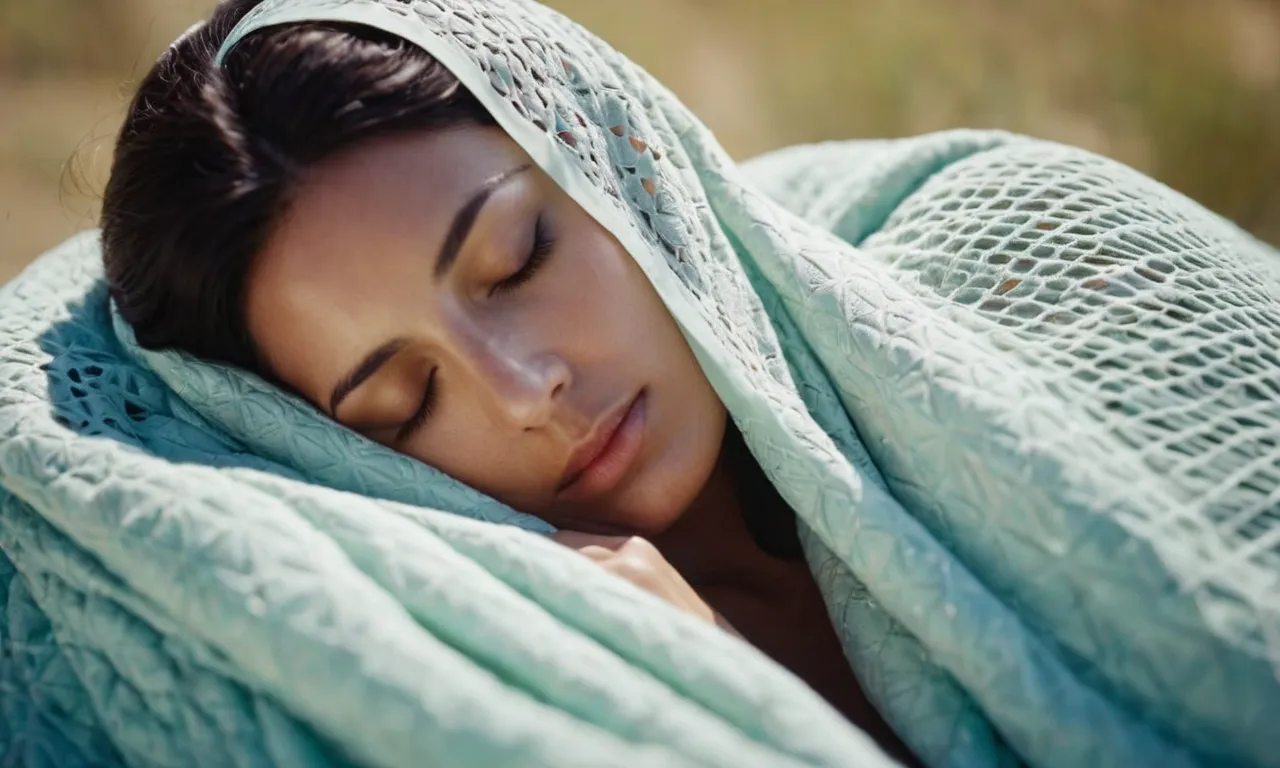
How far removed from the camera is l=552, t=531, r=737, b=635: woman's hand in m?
0.70

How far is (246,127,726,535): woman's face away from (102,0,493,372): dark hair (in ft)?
0.08

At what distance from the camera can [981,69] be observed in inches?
84.9

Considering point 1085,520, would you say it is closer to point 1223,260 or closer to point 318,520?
point 1223,260

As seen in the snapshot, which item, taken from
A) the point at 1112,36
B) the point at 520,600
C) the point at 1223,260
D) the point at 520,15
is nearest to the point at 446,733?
the point at 520,600

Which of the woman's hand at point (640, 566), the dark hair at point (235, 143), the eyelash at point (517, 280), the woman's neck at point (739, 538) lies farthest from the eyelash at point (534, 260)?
the woman's neck at point (739, 538)

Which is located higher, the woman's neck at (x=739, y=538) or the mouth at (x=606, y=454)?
the mouth at (x=606, y=454)

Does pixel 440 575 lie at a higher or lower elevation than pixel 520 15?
lower

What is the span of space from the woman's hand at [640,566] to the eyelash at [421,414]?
0.16m

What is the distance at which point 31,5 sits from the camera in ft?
6.15

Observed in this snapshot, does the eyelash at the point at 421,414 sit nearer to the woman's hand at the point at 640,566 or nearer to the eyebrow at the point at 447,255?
the eyebrow at the point at 447,255

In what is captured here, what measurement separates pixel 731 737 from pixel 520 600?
163mm

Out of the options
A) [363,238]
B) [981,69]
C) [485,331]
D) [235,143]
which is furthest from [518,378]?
[981,69]

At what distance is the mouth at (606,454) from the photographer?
79 centimetres

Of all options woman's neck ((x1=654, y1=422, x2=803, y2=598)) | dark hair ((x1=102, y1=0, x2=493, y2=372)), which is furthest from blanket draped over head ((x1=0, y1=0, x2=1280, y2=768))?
woman's neck ((x1=654, y1=422, x2=803, y2=598))
